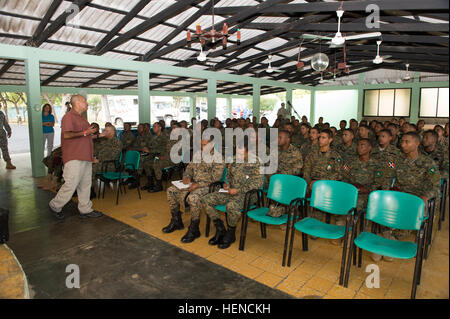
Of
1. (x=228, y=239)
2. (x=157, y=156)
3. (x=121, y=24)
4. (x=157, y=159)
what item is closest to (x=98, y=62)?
(x=121, y=24)

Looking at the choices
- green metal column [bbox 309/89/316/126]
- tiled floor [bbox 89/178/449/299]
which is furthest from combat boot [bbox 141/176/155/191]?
green metal column [bbox 309/89/316/126]

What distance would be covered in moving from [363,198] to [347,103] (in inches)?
595

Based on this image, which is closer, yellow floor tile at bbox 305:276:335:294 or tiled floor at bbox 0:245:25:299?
tiled floor at bbox 0:245:25:299

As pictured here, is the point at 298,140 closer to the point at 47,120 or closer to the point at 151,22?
the point at 151,22

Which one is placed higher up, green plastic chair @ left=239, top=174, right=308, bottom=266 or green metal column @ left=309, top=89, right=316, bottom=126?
green metal column @ left=309, top=89, right=316, bottom=126

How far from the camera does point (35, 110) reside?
22.5ft

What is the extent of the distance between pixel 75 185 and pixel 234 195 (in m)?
2.22

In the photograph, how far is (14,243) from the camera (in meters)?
3.61

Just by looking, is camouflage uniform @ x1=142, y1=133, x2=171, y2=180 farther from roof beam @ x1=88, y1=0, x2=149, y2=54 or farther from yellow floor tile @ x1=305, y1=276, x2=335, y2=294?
yellow floor tile @ x1=305, y1=276, x2=335, y2=294

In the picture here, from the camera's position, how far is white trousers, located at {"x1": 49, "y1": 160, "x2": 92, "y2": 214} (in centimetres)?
412

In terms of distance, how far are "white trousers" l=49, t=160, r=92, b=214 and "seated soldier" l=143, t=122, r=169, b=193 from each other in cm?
166

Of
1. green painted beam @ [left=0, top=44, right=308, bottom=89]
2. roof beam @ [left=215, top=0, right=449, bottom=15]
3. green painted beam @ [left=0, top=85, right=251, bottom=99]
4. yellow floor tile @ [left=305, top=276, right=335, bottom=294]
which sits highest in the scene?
roof beam @ [left=215, top=0, right=449, bottom=15]

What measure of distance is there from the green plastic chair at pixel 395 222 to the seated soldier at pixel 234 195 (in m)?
1.27
